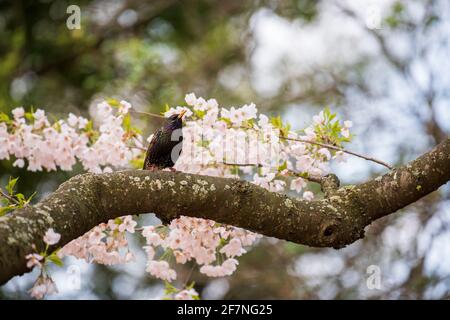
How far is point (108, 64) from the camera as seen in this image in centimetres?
774

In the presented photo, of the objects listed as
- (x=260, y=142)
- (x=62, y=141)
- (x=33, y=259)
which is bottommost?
(x=33, y=259)

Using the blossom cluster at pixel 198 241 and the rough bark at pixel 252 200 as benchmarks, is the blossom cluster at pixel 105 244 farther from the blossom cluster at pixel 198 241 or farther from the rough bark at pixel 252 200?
the rough bark at pixel 252 200

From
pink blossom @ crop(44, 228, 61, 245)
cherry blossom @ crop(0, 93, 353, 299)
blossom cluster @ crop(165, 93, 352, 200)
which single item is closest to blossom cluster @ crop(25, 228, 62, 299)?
pink blossom @ crop(44, 228, 61, 245)

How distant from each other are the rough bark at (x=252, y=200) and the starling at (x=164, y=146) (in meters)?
0.83

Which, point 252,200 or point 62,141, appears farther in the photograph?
point 62,141

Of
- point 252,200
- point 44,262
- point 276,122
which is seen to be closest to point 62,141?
point 276,122

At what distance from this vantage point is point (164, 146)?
10.6ft

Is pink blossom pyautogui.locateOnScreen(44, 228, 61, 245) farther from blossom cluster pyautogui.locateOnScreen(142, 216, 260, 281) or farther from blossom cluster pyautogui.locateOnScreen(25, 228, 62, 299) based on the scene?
blossom cluster pyautogui.locateOnScreen(142, 216, 260, 281)

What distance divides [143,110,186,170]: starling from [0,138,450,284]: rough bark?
2.71 ft

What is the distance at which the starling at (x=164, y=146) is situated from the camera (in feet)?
10.5

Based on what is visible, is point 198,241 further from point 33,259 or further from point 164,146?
point 33,259

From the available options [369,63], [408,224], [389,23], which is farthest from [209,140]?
[369,63]

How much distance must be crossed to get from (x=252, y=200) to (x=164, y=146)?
93cm
